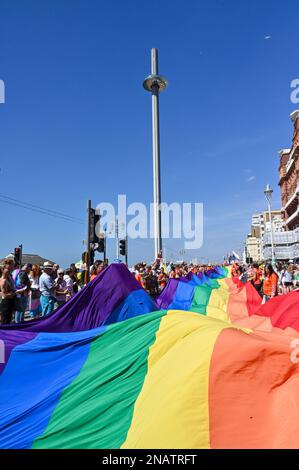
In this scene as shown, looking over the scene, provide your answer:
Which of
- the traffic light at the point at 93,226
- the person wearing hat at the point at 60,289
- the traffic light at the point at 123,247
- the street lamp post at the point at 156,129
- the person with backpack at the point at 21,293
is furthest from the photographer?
the street lamp post at the point at 156,129

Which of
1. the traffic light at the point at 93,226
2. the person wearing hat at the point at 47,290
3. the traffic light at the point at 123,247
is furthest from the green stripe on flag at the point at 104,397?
the traffic light at the point at 123,247

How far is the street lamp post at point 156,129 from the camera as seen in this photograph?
95.1 feet

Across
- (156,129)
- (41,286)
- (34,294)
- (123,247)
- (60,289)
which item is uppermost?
(156,129)

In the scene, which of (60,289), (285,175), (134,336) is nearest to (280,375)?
(134,336)

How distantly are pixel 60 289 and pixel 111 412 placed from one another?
24.7 ft

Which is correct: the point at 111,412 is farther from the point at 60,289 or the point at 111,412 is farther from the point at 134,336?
the point at 60,289

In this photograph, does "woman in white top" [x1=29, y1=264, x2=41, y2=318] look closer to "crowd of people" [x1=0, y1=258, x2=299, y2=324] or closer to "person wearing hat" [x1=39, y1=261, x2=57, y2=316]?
"crowd of people" [x1=0, y1=258, x2=299, y2=324]

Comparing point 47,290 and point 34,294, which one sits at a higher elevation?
point 47,290

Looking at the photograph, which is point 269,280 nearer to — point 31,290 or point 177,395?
point 31,290

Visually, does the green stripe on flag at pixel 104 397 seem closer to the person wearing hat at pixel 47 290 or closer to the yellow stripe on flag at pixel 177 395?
the yellow stripe on flag at pixel 177 395

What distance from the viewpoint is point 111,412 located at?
3.07m

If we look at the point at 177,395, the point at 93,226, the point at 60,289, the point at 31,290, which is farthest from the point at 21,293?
the point at 177,395

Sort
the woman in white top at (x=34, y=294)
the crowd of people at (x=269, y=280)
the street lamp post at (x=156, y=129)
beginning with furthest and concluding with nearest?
Answer: the street lamp post at (x=156, y=129), the crowd of people at (x=269, y=280), the woman in white top at (x=34, y=294)

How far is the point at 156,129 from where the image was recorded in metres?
31.1
